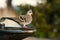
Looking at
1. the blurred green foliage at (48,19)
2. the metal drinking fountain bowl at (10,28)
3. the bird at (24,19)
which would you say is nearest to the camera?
the blurred green foliage at (48,19)

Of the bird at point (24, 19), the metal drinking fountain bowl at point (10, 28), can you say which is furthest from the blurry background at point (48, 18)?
the bird at point (24, 19)

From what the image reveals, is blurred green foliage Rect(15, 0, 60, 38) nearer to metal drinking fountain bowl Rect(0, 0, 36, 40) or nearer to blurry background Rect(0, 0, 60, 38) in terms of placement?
blurry background Rect(0, 0, 60, 38)

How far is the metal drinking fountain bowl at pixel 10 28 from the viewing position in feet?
3.43

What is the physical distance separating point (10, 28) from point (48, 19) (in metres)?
0.78

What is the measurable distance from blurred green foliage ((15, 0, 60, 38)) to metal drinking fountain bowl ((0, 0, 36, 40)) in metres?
0.31

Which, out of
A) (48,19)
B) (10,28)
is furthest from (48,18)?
(10,28)

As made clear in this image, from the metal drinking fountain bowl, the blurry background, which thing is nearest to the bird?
the metal drinking fountain bowl

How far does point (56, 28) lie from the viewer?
467 millimetres

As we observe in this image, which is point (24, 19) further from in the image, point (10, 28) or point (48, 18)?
point (48, 18)

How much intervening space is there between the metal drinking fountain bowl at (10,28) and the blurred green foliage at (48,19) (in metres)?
0.31

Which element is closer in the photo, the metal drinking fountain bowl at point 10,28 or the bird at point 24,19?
the metal drinking fountain bowl at point 10,28

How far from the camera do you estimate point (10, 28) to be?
1.23 m

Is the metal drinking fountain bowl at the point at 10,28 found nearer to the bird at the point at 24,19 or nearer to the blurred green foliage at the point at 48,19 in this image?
the bird at the point at 24,19

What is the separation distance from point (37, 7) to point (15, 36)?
617 mm
